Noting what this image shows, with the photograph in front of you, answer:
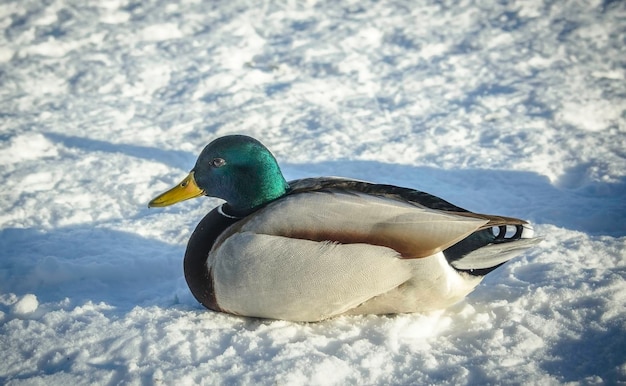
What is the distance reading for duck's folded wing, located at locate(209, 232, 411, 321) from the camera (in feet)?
9.20

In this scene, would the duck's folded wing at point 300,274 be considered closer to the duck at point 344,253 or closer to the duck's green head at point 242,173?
the duck at point 344,253

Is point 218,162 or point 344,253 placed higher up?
point 218,162

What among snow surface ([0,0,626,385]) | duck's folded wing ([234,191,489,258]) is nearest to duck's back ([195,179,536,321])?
duck's folded wing ([234,191,489,258])

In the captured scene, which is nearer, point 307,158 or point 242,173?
point 242,173

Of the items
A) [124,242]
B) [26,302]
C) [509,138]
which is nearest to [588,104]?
[509,138]

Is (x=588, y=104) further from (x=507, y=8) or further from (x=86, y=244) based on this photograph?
(x=86, y=244)

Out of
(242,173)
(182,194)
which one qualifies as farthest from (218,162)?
(182,194)

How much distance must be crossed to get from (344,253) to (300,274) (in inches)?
9.1

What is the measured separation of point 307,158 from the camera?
202 inches

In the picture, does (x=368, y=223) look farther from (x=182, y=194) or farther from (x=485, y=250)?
(x=182, y=194)

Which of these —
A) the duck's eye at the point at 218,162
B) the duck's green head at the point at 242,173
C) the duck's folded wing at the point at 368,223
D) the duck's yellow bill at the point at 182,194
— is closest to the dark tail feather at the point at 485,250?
the duck's folded wing at the point at 368,223

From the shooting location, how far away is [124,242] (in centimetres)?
410

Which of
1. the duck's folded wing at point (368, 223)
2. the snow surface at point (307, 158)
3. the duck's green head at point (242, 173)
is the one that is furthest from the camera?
the duck's green head at point (242, 173)

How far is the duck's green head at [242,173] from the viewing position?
3207mm
